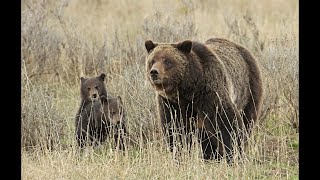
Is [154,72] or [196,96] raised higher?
[154,72]

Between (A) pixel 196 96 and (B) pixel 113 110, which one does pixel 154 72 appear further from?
(B) pixel 113 110

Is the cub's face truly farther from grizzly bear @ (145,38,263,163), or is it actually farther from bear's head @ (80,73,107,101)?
grizzly bear @ (145,38,263,163)

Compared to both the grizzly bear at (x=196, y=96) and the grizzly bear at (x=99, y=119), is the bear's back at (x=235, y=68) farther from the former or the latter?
the grizzly bear at (x=99, y=119)

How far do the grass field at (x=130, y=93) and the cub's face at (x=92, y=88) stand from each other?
33 centimetres

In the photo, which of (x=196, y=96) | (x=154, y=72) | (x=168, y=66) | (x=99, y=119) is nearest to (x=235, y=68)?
(x=196, y=96)

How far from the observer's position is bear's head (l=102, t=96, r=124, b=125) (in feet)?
26.1

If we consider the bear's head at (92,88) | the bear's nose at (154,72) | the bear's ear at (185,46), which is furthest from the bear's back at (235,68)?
the bear's head at (92,88)

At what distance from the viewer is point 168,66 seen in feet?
22.5

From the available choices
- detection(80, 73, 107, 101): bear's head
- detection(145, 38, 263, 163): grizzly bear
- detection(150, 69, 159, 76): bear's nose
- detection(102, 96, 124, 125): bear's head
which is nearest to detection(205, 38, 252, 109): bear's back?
detection(145, 38, 263, 163): grizzly bear

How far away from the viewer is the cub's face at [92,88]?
845 centimetres

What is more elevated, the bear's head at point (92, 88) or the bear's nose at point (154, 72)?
the bear's nose at point (154, 72)

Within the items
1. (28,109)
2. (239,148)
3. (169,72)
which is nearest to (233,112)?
(239,148)
